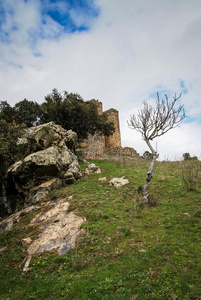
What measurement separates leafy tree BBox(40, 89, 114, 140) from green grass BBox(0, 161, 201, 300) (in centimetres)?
1246

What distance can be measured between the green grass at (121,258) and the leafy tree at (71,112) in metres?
12.5

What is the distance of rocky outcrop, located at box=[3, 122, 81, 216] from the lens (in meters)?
11.1

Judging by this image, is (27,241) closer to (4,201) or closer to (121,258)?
(121,258)

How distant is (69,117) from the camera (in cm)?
1897

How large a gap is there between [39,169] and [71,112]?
8.74m

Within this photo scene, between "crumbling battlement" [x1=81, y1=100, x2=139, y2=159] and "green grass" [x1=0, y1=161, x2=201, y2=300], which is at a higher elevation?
"crumbling battlement" [x1=81, y1=100, x2=139, y2=159]

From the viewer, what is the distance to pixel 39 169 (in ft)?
37.0

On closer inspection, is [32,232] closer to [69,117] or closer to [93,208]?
[93,208]

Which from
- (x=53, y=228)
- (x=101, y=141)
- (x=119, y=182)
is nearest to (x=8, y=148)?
(x=53, y=228)

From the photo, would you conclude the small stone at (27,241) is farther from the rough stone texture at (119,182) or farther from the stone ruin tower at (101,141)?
the stone ruin tower at (101,141)

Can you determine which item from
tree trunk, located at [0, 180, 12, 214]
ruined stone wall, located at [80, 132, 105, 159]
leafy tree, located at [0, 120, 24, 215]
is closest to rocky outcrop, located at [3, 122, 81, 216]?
tree trunk, located at [0, 180, 12, 214]

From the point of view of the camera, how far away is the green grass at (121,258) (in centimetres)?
344

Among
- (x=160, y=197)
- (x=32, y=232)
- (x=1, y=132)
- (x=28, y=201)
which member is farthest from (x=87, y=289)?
(x=1, y=132)

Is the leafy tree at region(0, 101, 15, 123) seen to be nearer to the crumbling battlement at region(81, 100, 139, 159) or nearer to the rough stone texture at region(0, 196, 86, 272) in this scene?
the crumbling battlement at region(81, 100, 139, 159)
